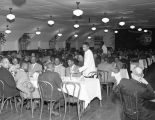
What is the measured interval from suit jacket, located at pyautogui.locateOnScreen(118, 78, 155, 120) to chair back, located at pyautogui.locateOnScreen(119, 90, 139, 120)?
2.4 inches

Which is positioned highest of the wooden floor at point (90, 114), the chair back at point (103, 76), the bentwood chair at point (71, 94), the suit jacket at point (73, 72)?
the suit jacket at point (73, 72)

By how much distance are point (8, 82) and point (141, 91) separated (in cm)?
290

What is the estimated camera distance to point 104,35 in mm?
26125

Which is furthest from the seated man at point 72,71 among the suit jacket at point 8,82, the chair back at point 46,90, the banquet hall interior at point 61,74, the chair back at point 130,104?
the chair back at point 130,104

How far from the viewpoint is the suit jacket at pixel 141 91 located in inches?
158

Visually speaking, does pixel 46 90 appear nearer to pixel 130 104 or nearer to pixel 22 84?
pixel 22 84

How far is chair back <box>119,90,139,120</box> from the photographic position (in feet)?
13.4

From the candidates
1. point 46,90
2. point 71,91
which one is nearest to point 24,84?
point 46,90

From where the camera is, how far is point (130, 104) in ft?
13.6

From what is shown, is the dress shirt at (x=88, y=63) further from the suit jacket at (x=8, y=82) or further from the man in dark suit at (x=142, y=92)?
Result: the man in dark suit at (x=142, y=92)

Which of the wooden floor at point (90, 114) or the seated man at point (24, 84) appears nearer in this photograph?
the seated man at point (24, 84)

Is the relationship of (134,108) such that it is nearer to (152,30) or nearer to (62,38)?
(62,38)

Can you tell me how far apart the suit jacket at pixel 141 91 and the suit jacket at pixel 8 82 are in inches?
99.8

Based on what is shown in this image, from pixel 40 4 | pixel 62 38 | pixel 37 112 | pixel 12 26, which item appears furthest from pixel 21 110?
pixel 62 38
